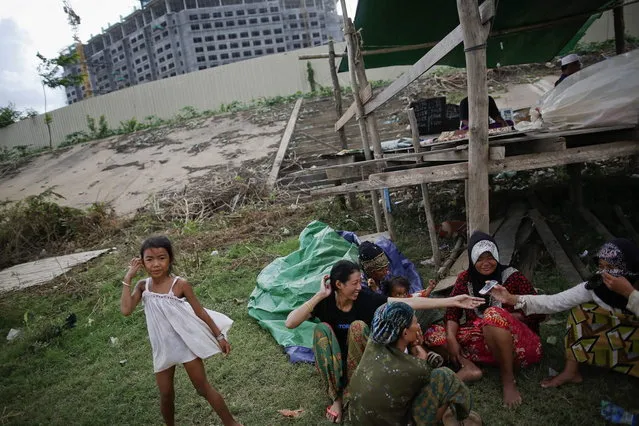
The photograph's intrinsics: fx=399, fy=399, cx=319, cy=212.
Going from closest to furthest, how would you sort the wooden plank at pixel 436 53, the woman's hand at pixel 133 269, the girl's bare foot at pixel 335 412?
the woman's hand at pixel 133 269 → the girl's bare foot at pixel 335 412 → the wooden plank at pixel 436 53

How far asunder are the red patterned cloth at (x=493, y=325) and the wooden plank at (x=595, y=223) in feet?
6.91

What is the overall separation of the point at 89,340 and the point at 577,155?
543cm

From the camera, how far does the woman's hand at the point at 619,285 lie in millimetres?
2182

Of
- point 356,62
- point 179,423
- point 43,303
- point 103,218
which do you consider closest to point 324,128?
point 103,218

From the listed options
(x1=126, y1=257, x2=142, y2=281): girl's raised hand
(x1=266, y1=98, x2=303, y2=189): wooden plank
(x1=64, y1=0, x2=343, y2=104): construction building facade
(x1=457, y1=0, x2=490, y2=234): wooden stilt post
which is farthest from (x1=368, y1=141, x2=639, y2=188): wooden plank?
(x1=64, y1=0, x2=343, y2=104): construction building facade

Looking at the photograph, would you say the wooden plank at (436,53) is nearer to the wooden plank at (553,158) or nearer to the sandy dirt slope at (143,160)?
the wooden plank at (553,158)

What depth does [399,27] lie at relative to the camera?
5688 mm

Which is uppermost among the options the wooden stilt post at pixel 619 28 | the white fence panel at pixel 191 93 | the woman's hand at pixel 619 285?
the white fence panel at pixel 191 93

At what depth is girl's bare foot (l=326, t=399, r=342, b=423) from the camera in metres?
2.71

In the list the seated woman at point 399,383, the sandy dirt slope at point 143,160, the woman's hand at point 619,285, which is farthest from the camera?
the sandy dirt slope at point 143,160

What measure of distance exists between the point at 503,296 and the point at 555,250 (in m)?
2.00

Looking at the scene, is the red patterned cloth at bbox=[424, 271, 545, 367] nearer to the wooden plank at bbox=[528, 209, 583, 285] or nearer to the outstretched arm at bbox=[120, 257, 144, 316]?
the wooden plank at bbox=[528, 209, 583, 285]

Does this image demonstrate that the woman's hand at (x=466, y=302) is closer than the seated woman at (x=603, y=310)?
No

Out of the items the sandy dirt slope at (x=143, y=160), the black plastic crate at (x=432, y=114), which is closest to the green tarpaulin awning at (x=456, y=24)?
the black plastic crate at (x=432, y=114)
